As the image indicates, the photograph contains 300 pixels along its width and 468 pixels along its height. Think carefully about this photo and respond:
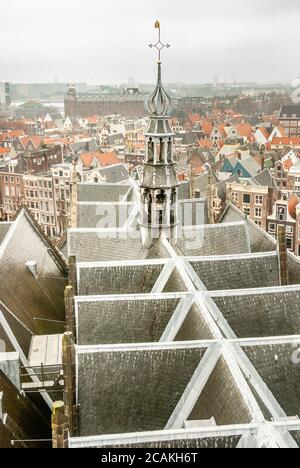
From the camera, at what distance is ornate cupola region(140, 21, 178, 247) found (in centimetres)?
2562

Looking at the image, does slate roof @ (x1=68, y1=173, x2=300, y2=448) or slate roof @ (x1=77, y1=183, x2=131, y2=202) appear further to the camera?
slate roof @ (x1=77, y1=183, x2=131, y2=202)

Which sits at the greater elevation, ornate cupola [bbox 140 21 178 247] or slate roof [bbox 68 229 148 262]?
ornate cupola [bbox 140 21 178 247]

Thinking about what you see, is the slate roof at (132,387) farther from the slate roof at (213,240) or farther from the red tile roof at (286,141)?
the red tile roof at (286,141)

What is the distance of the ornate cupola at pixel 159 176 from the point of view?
25.6 meters

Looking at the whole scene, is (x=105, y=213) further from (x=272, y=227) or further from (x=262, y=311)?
(x=272, y=227)

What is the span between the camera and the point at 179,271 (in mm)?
20219

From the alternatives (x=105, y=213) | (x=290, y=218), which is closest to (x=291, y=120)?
(x=290, y=218)

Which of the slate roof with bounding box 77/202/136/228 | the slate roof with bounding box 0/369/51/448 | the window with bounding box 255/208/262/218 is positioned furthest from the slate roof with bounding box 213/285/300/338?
the window with bounding box 255/208/262/218

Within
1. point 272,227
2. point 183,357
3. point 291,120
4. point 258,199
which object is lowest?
point 272,227

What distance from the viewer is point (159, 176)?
2592 cm

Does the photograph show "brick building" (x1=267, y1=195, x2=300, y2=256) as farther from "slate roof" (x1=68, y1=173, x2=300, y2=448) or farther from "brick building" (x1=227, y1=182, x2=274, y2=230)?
"slate roof" (x1=68, y1=173, x2=300, y2=448)

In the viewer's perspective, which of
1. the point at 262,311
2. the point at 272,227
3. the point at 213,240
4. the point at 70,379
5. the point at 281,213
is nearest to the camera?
the point at 70,379

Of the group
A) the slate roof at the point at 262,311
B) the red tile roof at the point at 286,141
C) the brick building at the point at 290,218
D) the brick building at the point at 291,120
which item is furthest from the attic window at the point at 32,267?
the brick building at the point at 291,120
